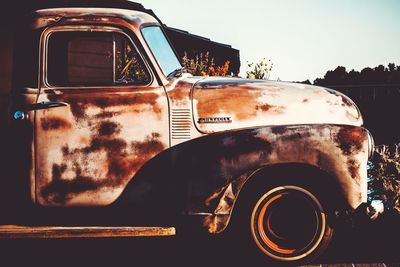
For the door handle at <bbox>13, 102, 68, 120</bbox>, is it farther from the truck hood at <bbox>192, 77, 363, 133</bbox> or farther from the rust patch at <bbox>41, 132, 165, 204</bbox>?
the truck hood at <bbox>192, 77, 363, 133</bbox>

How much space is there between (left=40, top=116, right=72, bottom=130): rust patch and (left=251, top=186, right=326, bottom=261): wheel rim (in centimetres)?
174

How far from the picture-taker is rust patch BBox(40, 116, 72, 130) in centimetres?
368

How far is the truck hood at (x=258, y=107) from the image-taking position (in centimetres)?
369

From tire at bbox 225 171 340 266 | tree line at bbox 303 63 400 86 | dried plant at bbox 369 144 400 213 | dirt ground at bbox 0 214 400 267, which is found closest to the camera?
tire at bbox 225 171 340 266

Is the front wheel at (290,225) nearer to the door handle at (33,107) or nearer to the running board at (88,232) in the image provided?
the running board at (88,232)

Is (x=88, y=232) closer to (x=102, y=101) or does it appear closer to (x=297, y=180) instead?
(x=102, y=101)

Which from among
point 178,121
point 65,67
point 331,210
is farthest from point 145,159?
point 331,210

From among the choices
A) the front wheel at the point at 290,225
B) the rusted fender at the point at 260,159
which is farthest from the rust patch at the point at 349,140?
the front wheel at the point at 290,225

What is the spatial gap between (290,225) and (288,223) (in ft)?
0.08

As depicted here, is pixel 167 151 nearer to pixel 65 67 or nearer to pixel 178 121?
pixel 178 121

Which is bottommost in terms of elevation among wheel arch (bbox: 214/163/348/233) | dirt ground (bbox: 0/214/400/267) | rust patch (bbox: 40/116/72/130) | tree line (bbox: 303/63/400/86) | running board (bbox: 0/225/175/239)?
dirt ground (bbox: 0/214/400/267)

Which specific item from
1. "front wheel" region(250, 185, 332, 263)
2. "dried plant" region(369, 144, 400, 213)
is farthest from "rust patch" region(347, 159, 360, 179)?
"dried plant" region(369, 144, 400, 213)

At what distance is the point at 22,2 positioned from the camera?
32.0ft

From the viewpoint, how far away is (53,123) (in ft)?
12.1
